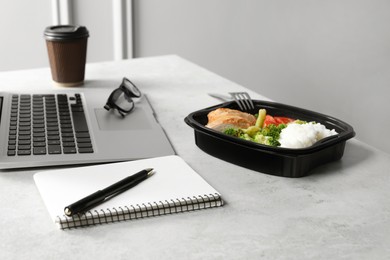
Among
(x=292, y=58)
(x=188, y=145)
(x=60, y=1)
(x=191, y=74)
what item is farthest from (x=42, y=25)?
(x=188, y=145)

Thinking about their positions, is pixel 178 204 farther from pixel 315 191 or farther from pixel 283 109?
pixel 283 109

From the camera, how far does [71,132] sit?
4.38 feet

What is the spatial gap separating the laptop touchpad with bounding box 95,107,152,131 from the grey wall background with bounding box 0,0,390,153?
189 cm

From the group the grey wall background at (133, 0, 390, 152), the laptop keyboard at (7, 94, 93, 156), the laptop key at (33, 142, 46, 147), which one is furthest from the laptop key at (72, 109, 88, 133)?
the grey wall background at (133, 0, 390, 152)

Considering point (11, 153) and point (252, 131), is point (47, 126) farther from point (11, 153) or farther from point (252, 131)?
point (252, 131)

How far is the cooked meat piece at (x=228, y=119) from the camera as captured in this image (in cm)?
125

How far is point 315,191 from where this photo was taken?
3.62 feet

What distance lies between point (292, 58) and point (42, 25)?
1474 millimetres

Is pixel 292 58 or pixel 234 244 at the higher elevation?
pixel 234 244

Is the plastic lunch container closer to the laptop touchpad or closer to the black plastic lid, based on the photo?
the laptop touchpad

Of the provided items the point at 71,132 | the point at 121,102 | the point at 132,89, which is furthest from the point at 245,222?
the point at 132,89

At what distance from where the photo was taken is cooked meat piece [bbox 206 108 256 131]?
1.25 meters

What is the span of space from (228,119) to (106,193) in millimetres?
362

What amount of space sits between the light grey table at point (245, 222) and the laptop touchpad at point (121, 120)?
0.47 feet
